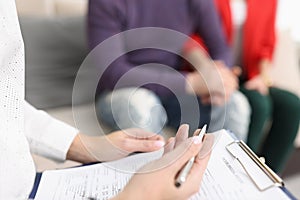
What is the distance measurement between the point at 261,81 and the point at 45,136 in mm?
936

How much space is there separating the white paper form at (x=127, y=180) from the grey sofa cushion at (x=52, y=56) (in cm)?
70

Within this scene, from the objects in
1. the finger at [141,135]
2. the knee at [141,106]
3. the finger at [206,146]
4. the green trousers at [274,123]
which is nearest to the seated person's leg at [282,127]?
the green trousers at [274,123]

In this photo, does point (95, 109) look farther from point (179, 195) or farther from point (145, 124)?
point (179, 195)

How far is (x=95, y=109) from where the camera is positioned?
3.39 feet

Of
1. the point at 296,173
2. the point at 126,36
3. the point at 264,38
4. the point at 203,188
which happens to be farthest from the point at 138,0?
the point at 296,173

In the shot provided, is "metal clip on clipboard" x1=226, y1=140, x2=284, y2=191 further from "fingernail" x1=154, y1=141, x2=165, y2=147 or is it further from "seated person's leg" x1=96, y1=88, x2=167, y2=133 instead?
"seated person's leg" x1=96, y1=88, x2=167, y2=133

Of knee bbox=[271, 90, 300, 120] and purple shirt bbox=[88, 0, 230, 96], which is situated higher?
purple shirt bbox=[88, 0, 230, 96]

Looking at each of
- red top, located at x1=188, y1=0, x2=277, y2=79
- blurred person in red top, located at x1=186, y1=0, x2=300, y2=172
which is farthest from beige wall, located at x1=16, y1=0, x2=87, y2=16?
red top, located at x1=188, y1=0, x2=277, y2=79

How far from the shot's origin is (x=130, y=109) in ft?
2.83

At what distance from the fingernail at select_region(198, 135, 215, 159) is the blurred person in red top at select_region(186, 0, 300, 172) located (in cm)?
70

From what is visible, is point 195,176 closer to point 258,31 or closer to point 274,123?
point 274,123

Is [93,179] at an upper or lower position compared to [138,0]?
lower

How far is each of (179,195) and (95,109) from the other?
2.32 ft

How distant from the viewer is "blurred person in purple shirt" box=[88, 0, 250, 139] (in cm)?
90
